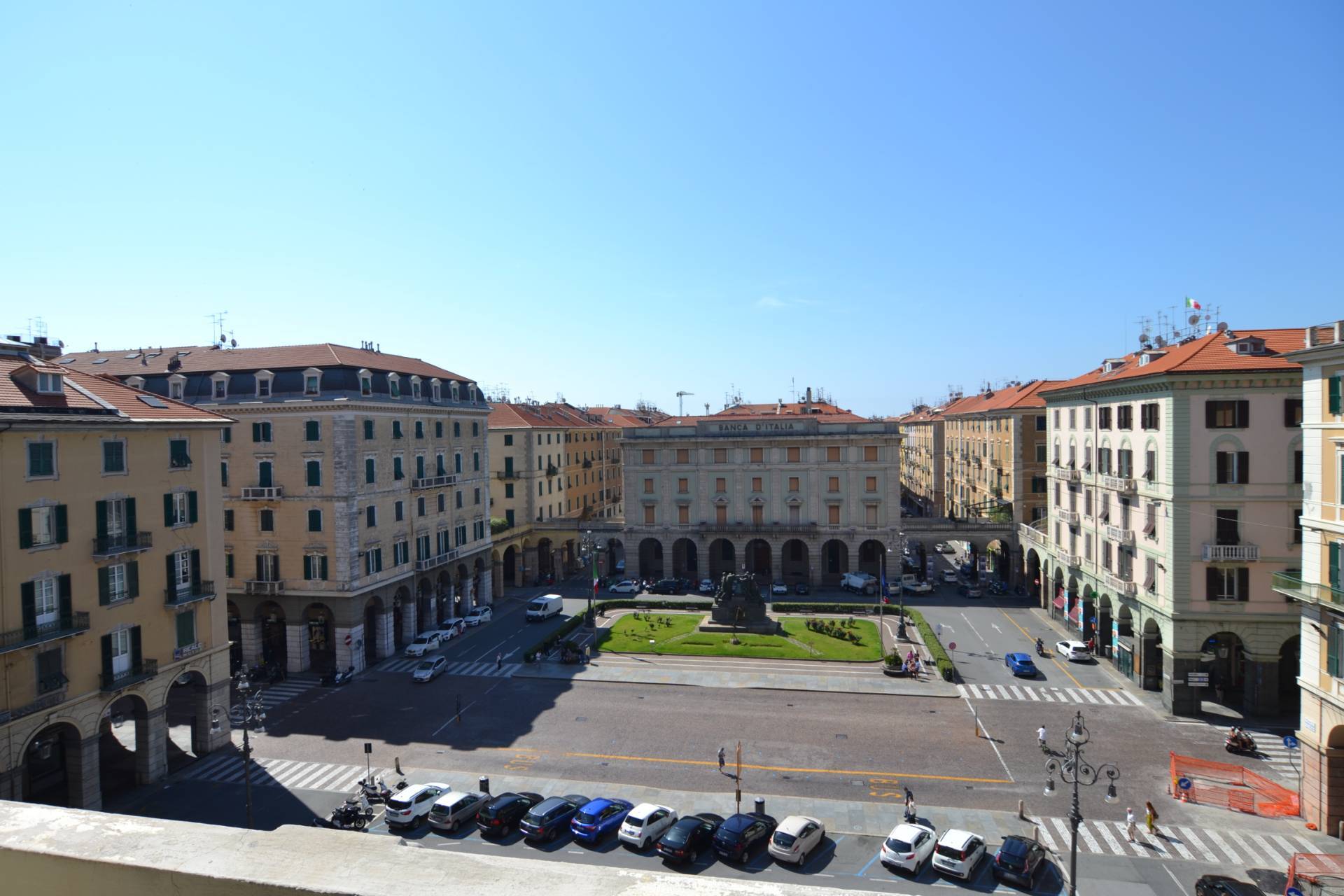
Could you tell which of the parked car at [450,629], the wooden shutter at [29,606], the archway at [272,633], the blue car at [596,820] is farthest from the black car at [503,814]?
the parked car at [450,629]

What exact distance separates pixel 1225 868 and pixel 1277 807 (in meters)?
7.25

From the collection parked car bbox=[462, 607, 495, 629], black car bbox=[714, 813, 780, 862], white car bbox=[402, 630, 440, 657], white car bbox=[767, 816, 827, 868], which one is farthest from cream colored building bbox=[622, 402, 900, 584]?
white car bbox=[767, 816, 827, 868]

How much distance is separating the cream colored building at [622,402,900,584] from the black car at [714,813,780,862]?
49049 millimetres

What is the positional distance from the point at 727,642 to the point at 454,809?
1209 inches

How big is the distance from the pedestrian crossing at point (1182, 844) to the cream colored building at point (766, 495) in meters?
46.3

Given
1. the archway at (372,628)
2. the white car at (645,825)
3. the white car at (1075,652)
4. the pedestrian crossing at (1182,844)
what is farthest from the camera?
the archway at (372,628)

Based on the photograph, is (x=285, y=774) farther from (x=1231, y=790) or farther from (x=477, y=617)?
(x=1231, y=790)

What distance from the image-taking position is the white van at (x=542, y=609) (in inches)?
2761

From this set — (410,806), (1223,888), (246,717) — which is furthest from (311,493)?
(1223,888)

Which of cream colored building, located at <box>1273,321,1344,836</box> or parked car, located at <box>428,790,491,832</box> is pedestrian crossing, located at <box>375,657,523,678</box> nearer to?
parked car, located at <box>428,790,491,832</box>

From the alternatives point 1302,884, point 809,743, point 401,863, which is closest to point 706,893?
point 401,863

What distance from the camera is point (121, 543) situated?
36.3 m

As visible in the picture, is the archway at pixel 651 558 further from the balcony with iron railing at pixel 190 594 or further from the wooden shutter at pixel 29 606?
the wooden shutter at pixel 29 606

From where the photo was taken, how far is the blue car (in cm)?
3122
